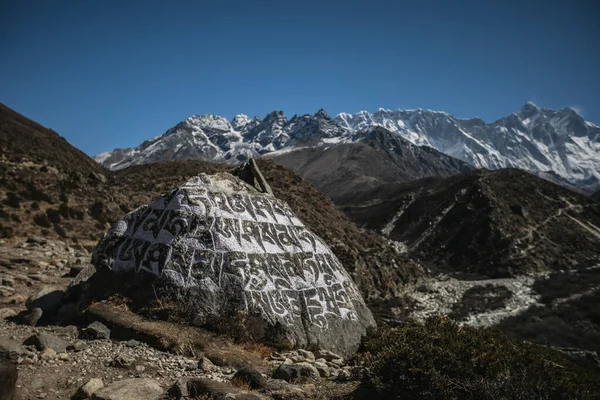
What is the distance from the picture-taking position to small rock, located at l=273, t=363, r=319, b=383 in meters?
7.54

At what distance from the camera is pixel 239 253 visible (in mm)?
10703

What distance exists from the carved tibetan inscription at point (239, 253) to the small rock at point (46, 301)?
1896 millimetres

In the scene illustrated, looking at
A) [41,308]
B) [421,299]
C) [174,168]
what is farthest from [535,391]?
[174,168]

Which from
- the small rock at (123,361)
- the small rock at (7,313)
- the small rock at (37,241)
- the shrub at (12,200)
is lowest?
the small rock at (7,313)

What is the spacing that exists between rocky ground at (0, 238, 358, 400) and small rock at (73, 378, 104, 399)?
0.05 ft

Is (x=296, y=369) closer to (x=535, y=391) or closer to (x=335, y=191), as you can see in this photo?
(x=535, y=391)

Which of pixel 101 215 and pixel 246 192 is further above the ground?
pixel 246 192

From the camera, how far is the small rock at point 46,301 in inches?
409

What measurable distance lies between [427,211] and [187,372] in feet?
262

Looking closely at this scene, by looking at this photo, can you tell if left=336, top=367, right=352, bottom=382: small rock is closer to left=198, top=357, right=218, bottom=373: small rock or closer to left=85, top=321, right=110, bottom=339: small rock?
left=198, top=357, right=218, bottom=373: small rock

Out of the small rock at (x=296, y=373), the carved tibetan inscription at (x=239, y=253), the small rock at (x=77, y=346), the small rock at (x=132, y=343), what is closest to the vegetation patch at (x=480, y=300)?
the carved tibetan inscription at (x=239, y=253)

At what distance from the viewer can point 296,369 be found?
768 cm

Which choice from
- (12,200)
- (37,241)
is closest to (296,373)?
(37,241)

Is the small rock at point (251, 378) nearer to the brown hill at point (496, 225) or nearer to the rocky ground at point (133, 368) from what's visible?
the rocky ground at point (133, 368)
